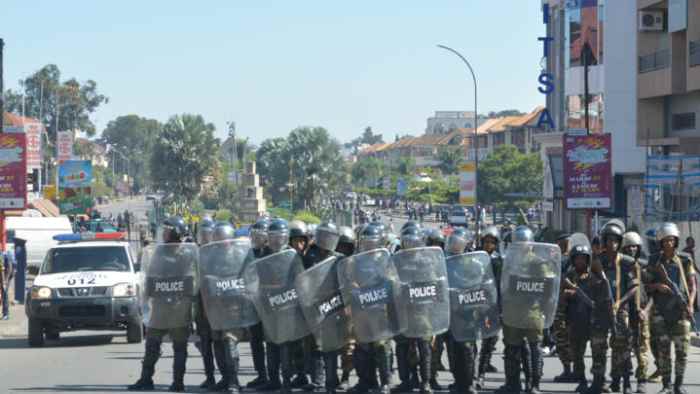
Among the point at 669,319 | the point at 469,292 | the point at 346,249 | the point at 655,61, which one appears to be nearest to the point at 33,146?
the point at 655,61

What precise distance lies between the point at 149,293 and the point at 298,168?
79.3 metres

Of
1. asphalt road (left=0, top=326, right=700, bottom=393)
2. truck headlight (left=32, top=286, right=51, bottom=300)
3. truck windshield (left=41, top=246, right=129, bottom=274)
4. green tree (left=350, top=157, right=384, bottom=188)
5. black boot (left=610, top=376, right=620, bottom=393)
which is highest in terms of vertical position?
green tree (left=350, top=157, right=384, bottom=188)

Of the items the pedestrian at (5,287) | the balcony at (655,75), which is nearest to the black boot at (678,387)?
the pedestrian at (5,287)

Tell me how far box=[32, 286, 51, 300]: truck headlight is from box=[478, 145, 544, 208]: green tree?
264 ft

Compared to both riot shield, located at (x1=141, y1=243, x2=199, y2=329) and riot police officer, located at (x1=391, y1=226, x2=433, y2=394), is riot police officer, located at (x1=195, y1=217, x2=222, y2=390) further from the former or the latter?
riot police officer, located at (x1=391, y1=226, x2=433, y2=394)

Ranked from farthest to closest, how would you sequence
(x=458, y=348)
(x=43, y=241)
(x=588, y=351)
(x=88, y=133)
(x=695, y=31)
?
(x=88, y=133) → (x=43, y=241) → (x=695, y=31) → (x=588, y=351) → (x=458, y=348)

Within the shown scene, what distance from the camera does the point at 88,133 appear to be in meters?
144

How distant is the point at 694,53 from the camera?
38.5 metres

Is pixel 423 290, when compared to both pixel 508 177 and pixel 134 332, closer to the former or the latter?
pixel 134 332

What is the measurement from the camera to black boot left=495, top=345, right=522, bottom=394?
43.4ft

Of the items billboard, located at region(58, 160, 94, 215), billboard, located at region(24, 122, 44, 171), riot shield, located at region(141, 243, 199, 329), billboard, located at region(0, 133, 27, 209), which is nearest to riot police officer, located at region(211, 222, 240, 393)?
riot shield, located at region(141, 243, 199, 329)

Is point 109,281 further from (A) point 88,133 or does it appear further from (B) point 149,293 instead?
(A) point 88,133

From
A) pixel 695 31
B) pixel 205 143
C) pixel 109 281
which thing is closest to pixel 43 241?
pixel 695 31

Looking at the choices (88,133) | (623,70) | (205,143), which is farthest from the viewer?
(88,133)
